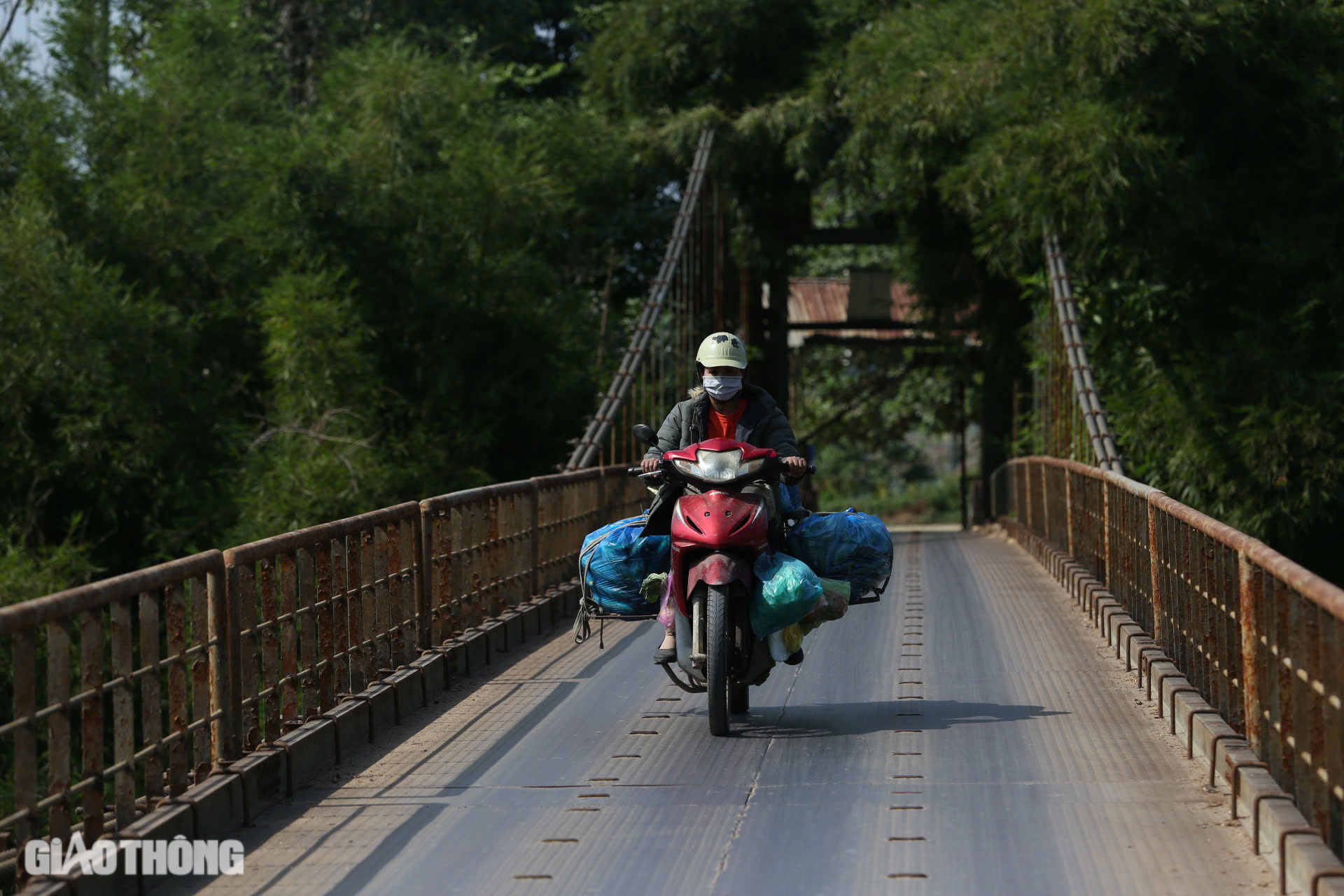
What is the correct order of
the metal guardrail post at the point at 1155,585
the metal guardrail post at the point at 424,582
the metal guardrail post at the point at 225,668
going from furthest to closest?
the metal guardrail post at the point at 424,582 → the metal guardrail post at the point at 1155,585 → the metal guardrail post at the point at 225,668

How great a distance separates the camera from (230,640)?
16.1 ft

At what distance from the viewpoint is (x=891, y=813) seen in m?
4.58

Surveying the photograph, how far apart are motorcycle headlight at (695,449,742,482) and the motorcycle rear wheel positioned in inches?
14.8

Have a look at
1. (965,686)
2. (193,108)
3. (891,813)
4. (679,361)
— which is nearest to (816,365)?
(679,361)

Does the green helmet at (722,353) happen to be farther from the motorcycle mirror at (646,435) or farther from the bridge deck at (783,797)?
the bridge deck at (783,797)

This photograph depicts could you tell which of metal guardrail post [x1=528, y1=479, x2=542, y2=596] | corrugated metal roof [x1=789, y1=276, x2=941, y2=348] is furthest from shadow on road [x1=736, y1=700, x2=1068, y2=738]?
corrugated metal roof [x1=789, y1=276, x2=941, y2=348]

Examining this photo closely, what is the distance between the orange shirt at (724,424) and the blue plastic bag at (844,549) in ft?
1.33

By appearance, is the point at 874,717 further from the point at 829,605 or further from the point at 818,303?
the point at 818,303

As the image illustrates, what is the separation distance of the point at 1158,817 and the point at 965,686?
7.72ft

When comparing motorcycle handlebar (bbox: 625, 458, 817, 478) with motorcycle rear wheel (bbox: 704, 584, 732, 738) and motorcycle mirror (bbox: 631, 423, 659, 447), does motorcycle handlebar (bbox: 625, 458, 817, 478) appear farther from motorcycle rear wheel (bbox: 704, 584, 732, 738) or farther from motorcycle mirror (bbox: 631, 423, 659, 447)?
motorcycle rear wheel (bbox: 704, 584, 732, 738)

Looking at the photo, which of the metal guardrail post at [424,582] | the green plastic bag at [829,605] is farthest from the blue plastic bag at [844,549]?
the metal guardrail post at [424,582]

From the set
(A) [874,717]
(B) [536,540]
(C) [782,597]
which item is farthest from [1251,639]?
(B) [536,540]

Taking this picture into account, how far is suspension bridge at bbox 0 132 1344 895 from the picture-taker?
3928 mm

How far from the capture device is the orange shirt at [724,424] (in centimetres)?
618
